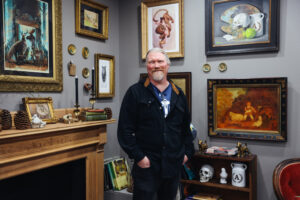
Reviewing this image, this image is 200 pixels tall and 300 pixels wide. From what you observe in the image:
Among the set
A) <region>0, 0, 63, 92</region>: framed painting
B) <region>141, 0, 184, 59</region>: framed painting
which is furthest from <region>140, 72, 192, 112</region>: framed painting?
<region>0, 0, 63, 92</region>: framed painting

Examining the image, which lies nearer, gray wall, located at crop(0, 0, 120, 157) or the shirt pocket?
the shirt pocket

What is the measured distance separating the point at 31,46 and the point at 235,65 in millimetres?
2043

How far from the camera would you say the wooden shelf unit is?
2791mm

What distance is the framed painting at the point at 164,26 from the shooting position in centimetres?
338

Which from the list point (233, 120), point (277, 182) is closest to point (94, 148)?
point (233, 120)

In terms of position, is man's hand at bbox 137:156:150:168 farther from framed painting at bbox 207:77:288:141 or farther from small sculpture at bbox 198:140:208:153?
framed painting at bbox 207:77:288:141

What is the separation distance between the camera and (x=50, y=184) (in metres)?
2.65

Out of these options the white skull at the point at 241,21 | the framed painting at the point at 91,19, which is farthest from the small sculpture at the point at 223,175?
the framed painting at the point at 91,19

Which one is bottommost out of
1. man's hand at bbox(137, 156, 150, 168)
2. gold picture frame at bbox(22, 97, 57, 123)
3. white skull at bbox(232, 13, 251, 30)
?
man's hand at bbox(137, 156, 150, 168)

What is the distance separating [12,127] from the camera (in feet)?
7.66

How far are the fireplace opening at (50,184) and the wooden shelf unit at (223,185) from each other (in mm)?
1068

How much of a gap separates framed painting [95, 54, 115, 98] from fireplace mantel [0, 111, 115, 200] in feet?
2.06

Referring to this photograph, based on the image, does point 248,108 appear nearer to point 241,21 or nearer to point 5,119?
point 241,21

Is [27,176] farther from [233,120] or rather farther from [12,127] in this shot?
[233,120]
